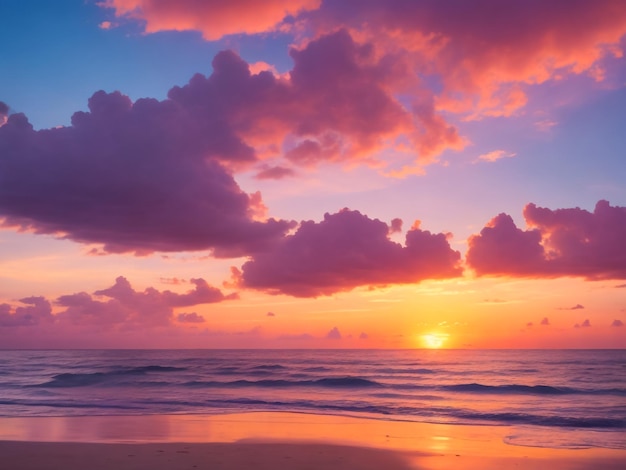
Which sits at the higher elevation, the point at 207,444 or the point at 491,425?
the point at 207,444

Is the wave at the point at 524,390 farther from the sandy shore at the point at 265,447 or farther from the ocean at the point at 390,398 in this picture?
the sandy shore at the point at 265,447

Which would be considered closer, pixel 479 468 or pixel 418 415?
pixel 479 468

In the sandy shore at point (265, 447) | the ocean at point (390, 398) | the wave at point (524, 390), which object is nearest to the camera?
the sandy shore at point (265, 447)

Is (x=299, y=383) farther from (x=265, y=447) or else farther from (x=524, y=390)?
(x=265, y=447)

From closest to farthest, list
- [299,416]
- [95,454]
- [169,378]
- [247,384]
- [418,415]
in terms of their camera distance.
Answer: [95,454], [299,416], [418,415], [247,384], [169,378]

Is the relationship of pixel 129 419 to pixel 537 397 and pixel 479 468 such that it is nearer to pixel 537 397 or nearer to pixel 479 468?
pixel 479 468

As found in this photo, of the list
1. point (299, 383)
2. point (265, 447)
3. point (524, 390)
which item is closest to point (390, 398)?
point (524, 390)

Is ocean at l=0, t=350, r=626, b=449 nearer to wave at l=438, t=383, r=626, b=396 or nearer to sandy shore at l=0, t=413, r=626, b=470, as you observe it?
wave at l=438, t=383, r=626, b=396

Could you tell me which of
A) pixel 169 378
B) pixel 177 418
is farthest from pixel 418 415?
pixel 169 378

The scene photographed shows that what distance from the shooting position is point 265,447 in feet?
53.3

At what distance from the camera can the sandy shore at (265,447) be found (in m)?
14.0

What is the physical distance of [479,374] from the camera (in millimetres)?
61031

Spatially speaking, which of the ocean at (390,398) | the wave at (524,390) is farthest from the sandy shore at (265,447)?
the wave at (524,390)

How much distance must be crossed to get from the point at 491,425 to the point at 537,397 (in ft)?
59.7
